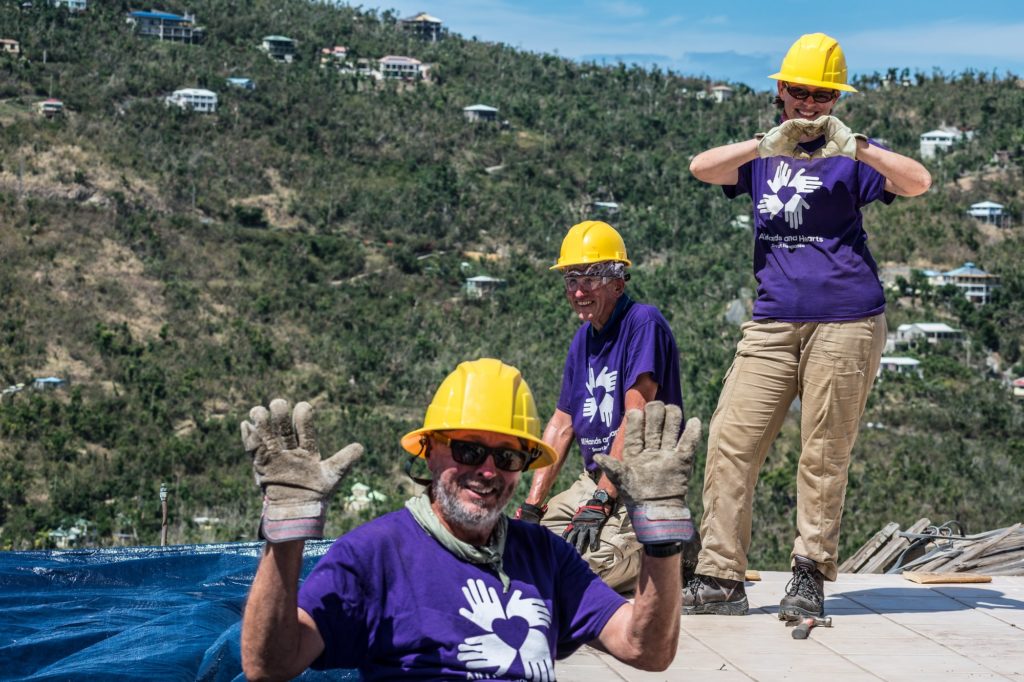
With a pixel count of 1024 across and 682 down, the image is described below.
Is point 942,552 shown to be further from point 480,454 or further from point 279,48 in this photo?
point 279,48

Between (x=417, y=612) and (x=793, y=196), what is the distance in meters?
2.48

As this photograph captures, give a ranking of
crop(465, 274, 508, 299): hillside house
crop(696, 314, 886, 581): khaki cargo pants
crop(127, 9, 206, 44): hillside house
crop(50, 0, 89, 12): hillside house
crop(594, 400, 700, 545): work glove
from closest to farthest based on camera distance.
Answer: crop(594, 400, 700, 545): work glove
crop(696, 314, 886, 581): khaki cargo pants
crop(465, 274, 508, 299): hillside house
crop(50, 0, 89, 12): hillside house
crop(127, 9, 206, 44): hillside house

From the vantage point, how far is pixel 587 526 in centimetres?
449

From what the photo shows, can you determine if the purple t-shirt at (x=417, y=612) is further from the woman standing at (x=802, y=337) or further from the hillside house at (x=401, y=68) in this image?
the hillside house at (x=401, y=68)

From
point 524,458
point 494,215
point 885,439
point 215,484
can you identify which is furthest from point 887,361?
point 524,458

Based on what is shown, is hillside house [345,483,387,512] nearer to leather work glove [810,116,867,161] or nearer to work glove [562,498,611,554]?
work glove [562,498,611,554]

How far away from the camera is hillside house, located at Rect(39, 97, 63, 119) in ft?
141

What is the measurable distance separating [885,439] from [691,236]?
16704 millimetres

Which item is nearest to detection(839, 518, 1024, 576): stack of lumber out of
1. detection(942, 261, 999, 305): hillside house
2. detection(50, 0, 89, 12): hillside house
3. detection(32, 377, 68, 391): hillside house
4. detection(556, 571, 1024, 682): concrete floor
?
detection(556, 571, 1024, 682): concrete floor

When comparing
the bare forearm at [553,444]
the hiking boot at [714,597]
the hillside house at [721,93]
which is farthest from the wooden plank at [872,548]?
the hillside house at [721,93]

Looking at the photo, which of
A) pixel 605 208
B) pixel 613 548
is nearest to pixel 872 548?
pixel 613 548

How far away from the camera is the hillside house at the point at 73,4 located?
54541 millimetres

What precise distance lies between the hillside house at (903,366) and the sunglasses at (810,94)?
101 ft

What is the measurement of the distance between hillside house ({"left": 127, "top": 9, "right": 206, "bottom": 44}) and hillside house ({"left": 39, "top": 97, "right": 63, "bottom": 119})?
12961 mm
